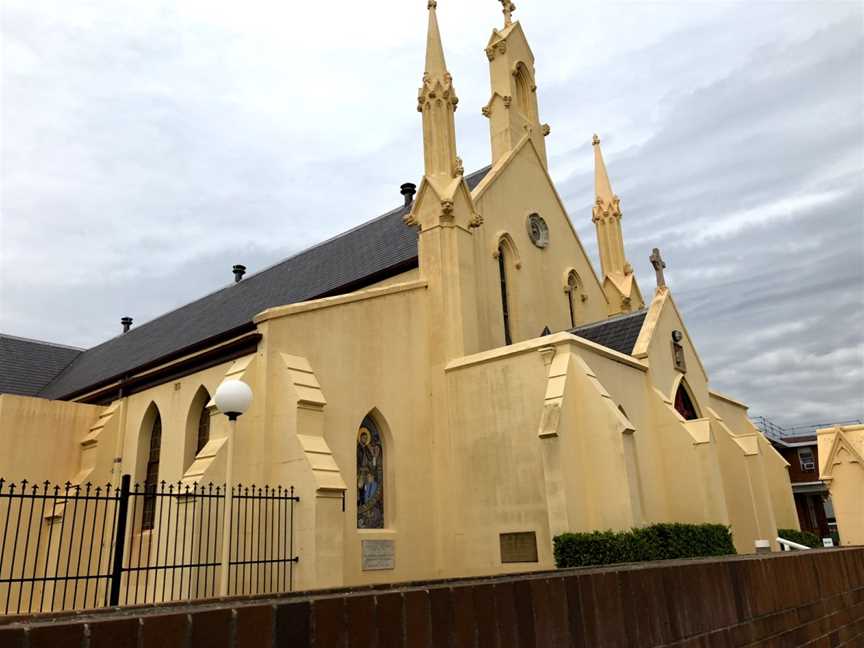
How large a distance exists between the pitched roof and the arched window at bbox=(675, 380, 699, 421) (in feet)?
30.8

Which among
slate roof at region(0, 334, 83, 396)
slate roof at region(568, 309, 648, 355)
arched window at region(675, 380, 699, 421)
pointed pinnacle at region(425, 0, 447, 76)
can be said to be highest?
pointed pinnacle at region(425, 0, 447, 76)

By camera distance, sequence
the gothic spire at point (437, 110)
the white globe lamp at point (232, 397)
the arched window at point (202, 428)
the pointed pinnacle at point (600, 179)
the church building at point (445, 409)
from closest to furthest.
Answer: the white globe lamp at point (232, 397) < the church building at point (445, 409) < the arched window at point (202, 428) < the gothic spire at point (437, 110) < the pointed pinnacle at point (600, 179)

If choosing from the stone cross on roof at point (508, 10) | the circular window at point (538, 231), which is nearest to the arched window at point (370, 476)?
the circular window at point (538, 231)

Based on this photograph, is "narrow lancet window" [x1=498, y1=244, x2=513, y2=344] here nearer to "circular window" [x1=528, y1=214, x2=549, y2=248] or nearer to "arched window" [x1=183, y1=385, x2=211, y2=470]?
"circular window" [x1=528, y1=214, x2=549, y2=248]

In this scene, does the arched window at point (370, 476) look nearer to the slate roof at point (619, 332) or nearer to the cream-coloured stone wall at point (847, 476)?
the slate roof at point (619, 332)

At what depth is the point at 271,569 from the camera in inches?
524

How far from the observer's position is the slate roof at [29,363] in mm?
35125

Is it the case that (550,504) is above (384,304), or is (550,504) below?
below

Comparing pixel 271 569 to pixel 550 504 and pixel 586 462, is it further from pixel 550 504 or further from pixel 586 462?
pixel 586 462

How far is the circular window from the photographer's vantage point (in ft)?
79.0

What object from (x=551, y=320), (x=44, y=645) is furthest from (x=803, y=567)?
(x=551, y=320)

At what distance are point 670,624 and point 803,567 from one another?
8.82ft

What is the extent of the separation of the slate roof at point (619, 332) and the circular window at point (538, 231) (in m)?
4.04

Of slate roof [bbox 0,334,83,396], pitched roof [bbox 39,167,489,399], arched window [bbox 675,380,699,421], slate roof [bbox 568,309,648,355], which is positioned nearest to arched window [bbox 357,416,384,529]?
pitched roof [bbox 39,167,489,399]
